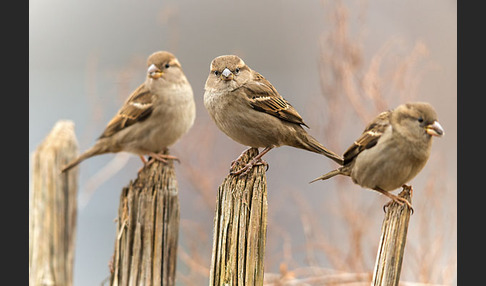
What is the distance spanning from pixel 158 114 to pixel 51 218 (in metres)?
0.93

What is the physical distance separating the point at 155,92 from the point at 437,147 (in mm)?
2492

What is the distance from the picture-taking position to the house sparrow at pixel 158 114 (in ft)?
11.5

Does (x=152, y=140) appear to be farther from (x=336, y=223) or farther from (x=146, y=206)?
(x=336, y=223)

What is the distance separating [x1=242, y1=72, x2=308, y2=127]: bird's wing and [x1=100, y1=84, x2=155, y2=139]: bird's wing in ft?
2.99

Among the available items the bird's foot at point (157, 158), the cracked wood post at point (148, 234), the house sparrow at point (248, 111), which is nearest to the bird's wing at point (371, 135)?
the house sparrow at point (248, 111)

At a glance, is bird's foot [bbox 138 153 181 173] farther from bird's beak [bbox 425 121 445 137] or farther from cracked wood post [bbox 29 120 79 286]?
bird's beak [bbox 425 121 445 137]

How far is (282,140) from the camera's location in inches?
112

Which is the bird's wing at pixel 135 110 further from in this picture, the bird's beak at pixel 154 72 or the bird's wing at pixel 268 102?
the bird's wing at pixel 268 102

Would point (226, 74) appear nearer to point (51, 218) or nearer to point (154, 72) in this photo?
point (154, 72)

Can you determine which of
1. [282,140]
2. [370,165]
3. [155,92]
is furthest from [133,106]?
[370,165]

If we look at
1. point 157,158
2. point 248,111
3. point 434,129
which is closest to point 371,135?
point 434,129

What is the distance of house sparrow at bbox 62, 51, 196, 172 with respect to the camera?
351cm

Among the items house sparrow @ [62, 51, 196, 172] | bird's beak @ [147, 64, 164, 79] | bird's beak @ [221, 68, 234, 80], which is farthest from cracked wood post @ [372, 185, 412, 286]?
bird's beak @ [147, 64, 164, 79]

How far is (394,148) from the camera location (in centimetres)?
244
